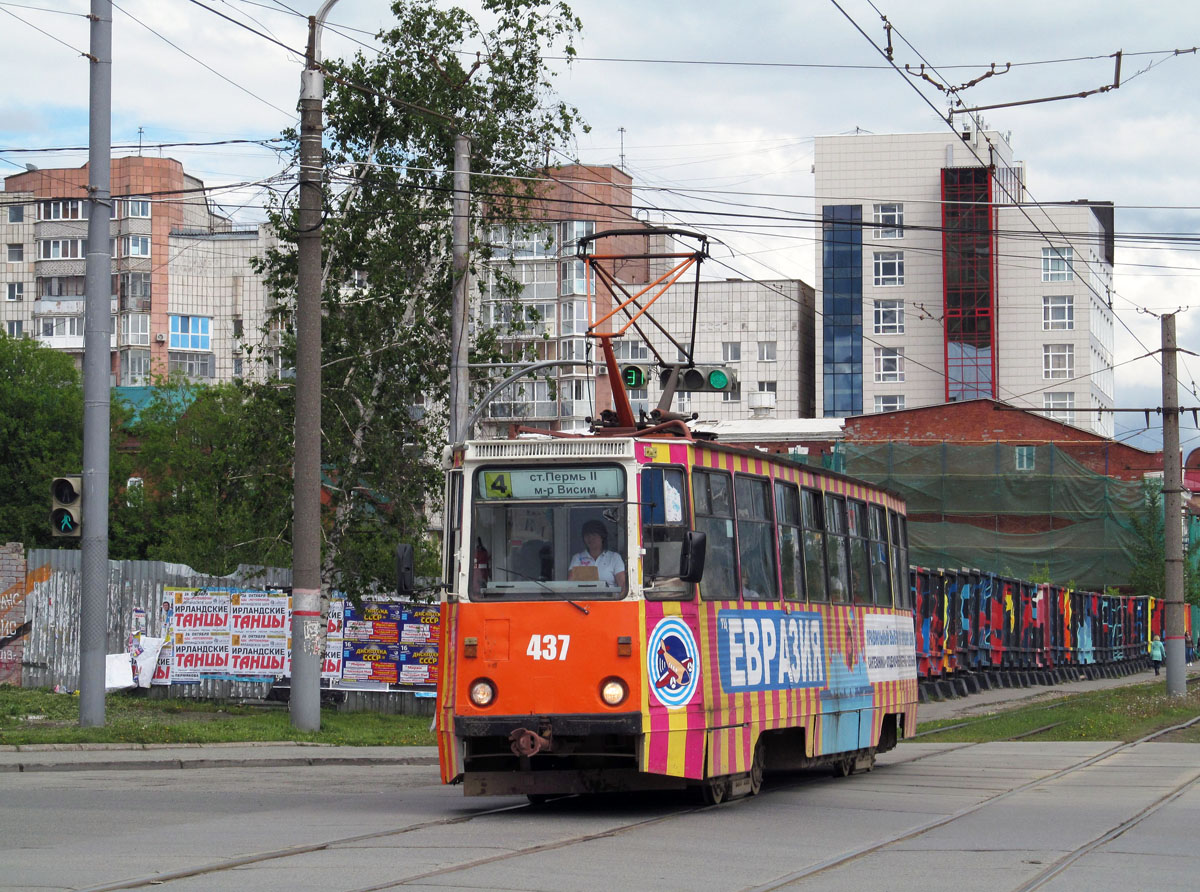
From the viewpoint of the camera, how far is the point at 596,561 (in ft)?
39.8

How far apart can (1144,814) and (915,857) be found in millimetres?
3764

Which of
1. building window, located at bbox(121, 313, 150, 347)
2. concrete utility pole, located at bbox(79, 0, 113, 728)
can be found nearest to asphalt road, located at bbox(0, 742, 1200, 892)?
concrete utility pole, located at bbox(79, 0, 113, 728)

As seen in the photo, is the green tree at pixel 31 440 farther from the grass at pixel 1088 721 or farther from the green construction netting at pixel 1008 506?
the grass at pixel 1088 721

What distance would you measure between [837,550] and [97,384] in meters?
8.99

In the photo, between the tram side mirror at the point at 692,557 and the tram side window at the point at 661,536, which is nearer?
the tram side mirror at the point at 692,557

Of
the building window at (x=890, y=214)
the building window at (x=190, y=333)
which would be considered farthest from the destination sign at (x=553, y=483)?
the building window at (x=890, y=214)

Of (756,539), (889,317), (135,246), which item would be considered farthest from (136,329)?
(756,539)

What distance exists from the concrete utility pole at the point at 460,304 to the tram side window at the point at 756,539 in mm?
9835

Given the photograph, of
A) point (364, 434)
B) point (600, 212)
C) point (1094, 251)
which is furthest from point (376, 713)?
point (1094, 251)

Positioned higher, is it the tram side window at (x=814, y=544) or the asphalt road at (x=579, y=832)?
the tram side window at (x=814, y=544)

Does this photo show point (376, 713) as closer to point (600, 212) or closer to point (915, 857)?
point (915, 857)

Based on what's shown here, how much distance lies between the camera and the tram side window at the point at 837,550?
51.3ft

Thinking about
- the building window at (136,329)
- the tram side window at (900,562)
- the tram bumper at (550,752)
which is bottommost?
the tram bumper at (550,752)

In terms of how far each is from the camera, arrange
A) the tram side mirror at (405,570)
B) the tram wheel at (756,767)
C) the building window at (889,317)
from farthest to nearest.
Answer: the building window at (889,317) → the tram wheel at (756,767) → the tram side mirror at (405,570)
